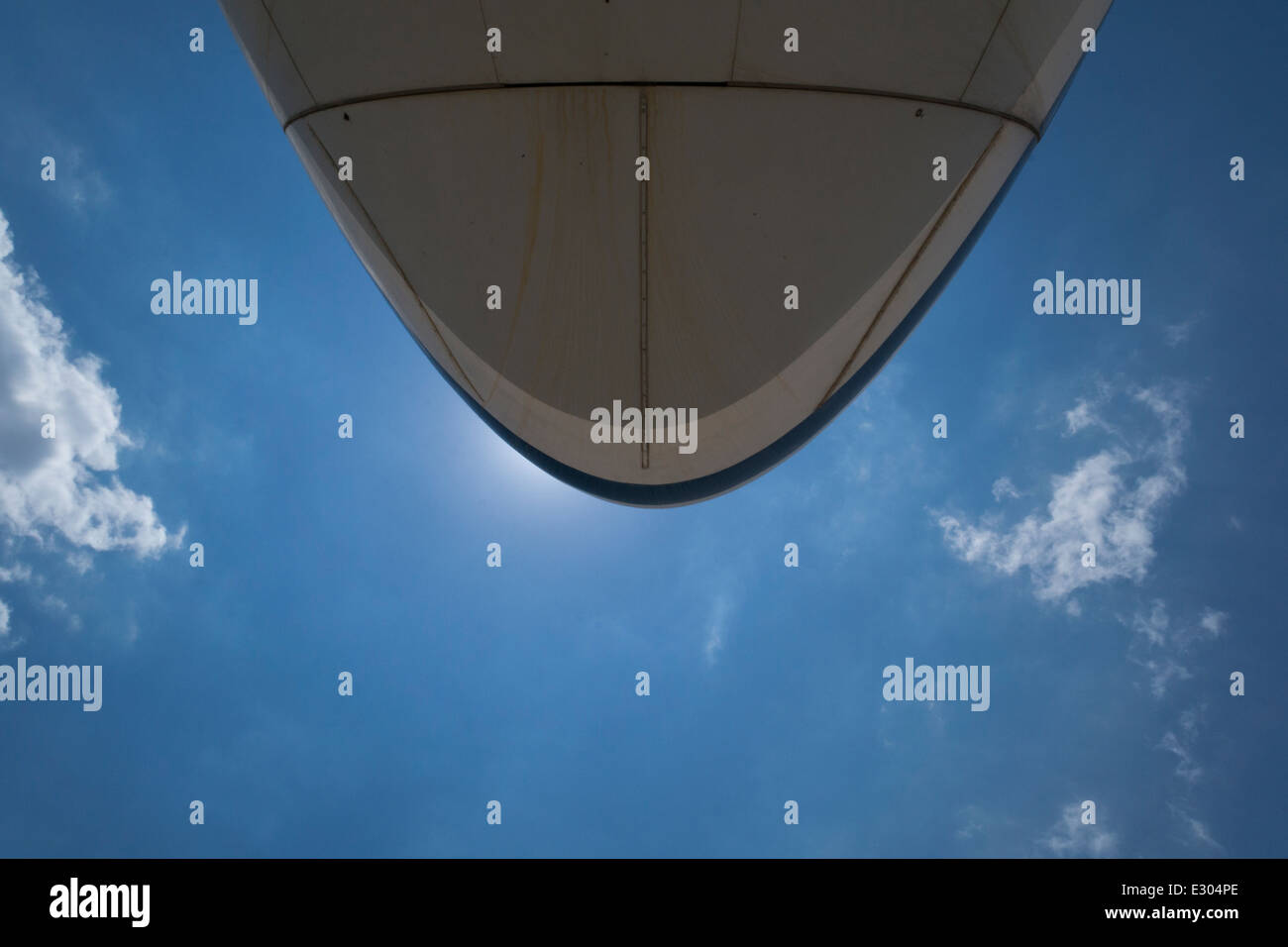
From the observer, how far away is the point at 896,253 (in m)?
3.32

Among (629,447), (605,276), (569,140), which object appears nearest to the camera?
(569,140)

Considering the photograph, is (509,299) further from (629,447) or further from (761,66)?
(761,66)

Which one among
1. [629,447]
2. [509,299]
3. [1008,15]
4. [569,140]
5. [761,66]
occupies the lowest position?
[629,447]

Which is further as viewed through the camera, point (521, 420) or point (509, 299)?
point (521, 420)

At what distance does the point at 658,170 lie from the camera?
9.32 ft

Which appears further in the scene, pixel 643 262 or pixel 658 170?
pixel 643 262

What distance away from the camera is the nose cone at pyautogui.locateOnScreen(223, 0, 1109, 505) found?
2.67m

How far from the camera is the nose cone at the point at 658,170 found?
2.67 metres

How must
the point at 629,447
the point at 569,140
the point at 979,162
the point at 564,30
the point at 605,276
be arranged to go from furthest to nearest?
the point at 629,447 < the point at 979,162 < the point at 605,276 < the point at 569,140 < the point at 564,30

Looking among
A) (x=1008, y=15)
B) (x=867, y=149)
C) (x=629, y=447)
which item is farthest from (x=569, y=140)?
(x=1008, y=15)

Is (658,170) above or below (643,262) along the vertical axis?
above

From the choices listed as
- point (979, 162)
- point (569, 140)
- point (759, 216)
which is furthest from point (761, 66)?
point (979, 162)

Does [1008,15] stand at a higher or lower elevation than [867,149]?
higher

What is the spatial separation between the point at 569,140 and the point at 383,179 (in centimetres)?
86
